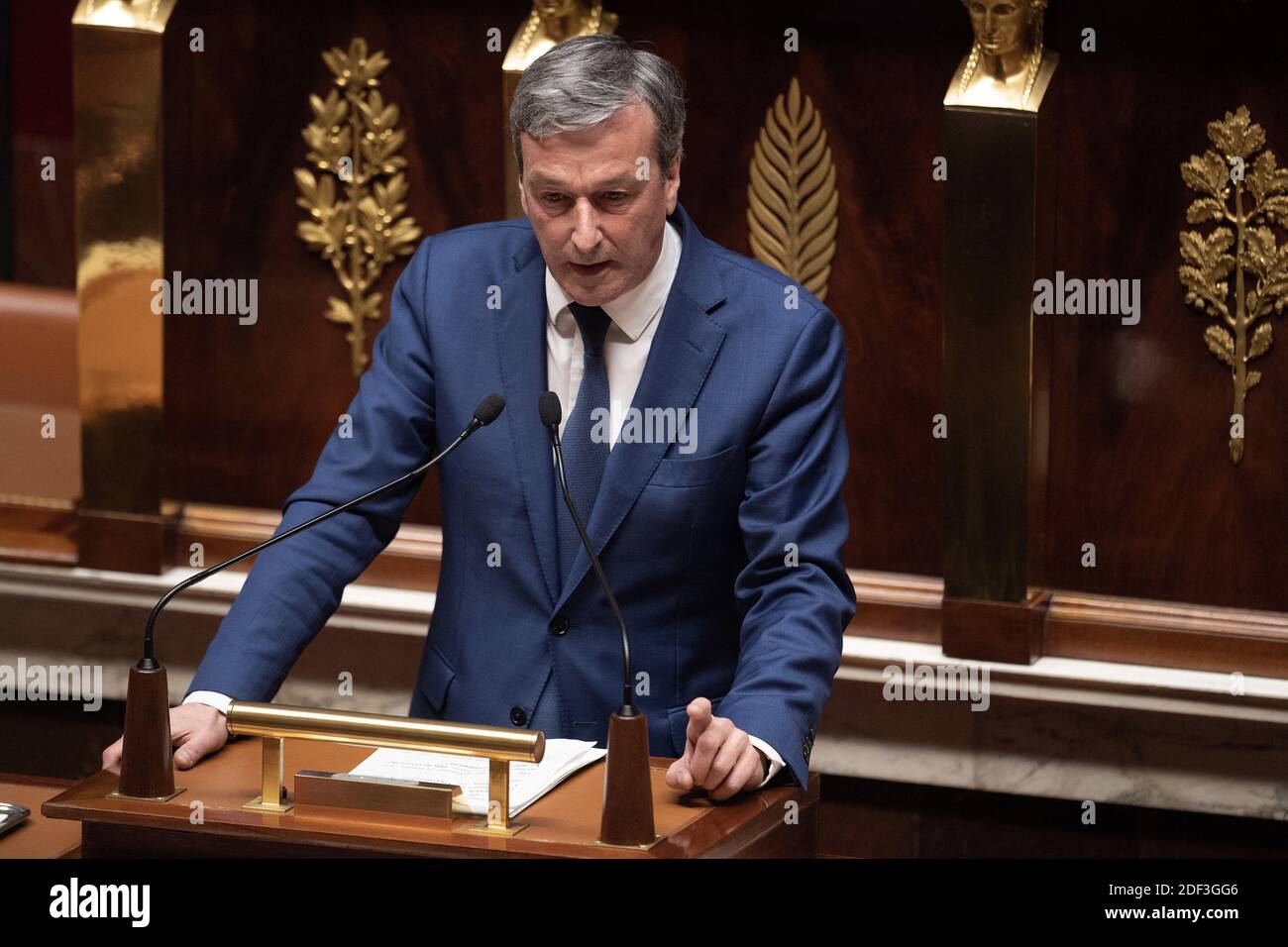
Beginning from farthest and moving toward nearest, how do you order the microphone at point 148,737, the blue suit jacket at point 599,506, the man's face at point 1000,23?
the man's face at point 1000,23, the blue suit jacket at point 599,506, the microphone at point 148,737

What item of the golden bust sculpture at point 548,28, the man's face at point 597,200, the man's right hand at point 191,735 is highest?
the golden bust sculpture at point 548,28

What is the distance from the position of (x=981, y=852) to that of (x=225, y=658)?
6.10 ft

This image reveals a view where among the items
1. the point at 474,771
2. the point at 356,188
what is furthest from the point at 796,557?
the point at 356,188

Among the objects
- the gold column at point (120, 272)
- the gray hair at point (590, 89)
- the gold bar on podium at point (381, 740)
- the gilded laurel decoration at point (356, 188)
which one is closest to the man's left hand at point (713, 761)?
the gold bar on podium at point (381, 740)

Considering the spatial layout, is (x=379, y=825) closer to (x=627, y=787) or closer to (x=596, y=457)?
(x=627, y=787)

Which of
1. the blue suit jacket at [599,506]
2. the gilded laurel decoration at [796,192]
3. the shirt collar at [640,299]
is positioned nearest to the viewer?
the blue suit jacket at [599,506]

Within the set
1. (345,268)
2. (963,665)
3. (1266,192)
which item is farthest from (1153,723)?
(345,268)

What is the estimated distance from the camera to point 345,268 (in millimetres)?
4188

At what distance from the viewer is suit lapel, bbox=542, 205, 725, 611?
8.34 ft

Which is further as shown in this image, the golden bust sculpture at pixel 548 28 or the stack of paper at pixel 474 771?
the golden bust sculpture at pixel 548 28

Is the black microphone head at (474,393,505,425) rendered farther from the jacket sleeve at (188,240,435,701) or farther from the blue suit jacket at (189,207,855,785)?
the blue suit jacket at (189,207,855,785)

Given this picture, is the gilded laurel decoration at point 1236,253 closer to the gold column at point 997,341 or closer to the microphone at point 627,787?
the gold column at point 997,341

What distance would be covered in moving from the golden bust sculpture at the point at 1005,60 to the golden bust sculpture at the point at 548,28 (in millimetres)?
730

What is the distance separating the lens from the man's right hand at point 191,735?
2236 mm
